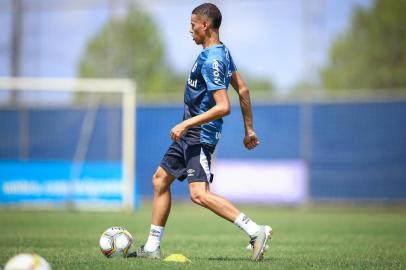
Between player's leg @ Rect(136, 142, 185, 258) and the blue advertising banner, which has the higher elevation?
player's leg @ Rect(136, 142, 185, 258)

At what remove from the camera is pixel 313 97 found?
24.5m

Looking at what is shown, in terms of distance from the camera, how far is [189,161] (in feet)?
25.3

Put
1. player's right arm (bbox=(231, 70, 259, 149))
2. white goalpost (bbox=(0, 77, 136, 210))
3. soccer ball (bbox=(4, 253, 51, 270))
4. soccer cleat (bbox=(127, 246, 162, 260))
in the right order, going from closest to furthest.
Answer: soccer ball (bbox=(4, 253, 51, 270)), soccer cleat (bbox=(127, 246, 162, 260)), player's right arm (bbox=(231, 70, 259, 149)), white goalpost (bbox=(0, 77, 136, 210))

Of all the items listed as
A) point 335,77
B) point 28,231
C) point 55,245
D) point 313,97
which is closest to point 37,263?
point 55,245

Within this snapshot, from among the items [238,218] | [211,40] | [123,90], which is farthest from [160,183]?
[123,90]

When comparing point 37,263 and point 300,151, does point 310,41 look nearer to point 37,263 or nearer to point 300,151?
point 300,151

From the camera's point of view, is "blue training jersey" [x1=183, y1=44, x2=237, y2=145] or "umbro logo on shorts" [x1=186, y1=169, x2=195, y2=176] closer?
"blue training jersey" [x1=183, y1=44, x2=237, y2=145]

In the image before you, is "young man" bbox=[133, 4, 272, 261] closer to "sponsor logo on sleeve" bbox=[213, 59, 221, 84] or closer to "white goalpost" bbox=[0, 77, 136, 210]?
"sponsor logo on sleeve" bbox=[213, 59, 221, 84]

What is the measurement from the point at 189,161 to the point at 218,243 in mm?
3006

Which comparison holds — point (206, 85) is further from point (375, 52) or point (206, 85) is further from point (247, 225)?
point (375, 52)

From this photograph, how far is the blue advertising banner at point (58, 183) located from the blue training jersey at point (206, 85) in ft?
40.5

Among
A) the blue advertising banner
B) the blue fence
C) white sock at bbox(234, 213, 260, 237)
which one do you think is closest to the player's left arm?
white sock at bbox(234, 213, 260, 237)

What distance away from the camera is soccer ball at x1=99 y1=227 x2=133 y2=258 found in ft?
25.7

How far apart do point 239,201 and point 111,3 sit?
966cm
